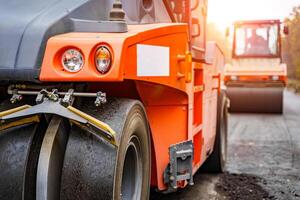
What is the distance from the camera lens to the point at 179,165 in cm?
395

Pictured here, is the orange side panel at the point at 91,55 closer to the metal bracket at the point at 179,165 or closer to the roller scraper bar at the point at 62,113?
the roller scraper bar at the point at 62,113

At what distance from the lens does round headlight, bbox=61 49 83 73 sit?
104 inches

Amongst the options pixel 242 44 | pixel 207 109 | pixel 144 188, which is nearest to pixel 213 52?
pixel 207 109

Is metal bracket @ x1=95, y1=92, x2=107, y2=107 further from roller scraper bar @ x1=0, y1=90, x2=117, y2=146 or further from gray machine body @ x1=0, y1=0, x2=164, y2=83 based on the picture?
gray machine body @ x1=0, y1=0, x2=164, y2=83

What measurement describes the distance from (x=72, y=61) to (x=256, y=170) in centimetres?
479

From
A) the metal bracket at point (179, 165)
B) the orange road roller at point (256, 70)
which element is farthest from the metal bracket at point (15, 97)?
the orange road roller at point (256, 70)

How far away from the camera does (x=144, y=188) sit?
10.9 ft

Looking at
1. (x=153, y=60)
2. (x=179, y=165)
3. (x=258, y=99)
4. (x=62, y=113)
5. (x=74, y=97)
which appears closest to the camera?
(x=62, y=113)

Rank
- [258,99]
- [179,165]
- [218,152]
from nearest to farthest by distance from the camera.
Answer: [179,165] → [218,152] → [258,99]

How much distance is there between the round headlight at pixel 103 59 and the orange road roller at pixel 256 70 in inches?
548

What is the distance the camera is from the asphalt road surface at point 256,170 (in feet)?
18.0

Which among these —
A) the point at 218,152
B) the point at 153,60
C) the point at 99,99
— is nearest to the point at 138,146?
the point at 153,60

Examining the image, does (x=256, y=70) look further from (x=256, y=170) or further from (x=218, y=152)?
(x=218, y=152)

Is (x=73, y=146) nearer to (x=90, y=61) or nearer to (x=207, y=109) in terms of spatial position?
(x=90, y=61)
